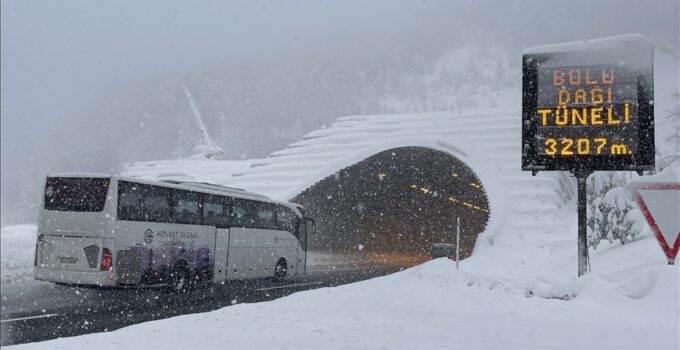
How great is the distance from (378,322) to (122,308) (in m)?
6.92

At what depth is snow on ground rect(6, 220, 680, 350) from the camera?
27.2 feet

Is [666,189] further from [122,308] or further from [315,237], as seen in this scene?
[315,237]

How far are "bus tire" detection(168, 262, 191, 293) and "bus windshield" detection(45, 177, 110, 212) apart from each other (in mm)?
2965

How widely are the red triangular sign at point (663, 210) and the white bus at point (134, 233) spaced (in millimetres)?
11709

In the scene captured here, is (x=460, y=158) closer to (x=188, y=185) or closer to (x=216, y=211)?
(x=216, y=211)

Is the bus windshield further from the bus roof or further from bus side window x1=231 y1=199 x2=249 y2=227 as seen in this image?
bus side window x1=231 y1=199 x2=249 y2=227

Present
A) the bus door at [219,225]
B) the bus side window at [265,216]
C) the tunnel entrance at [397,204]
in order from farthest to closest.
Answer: the tunnel entrance at [397,204] < the bus side window at [265,216] < the bus door at [219,225]

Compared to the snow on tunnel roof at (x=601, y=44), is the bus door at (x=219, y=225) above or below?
below

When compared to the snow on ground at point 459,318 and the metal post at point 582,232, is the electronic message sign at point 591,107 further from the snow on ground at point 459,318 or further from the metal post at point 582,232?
the snow on ground at point 459,318

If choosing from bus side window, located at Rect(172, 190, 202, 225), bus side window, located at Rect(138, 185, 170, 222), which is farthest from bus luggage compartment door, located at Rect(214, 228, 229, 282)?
bus side window, located at Rect(138, 185, 170, 222)

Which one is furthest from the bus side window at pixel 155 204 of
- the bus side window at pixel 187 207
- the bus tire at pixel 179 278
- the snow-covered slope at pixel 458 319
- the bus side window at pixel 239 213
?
the snow-covered slope at pixel 458 319

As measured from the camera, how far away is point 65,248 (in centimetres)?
1526

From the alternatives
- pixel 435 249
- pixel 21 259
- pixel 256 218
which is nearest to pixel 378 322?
pixel 256 218

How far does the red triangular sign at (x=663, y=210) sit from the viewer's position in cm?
855
